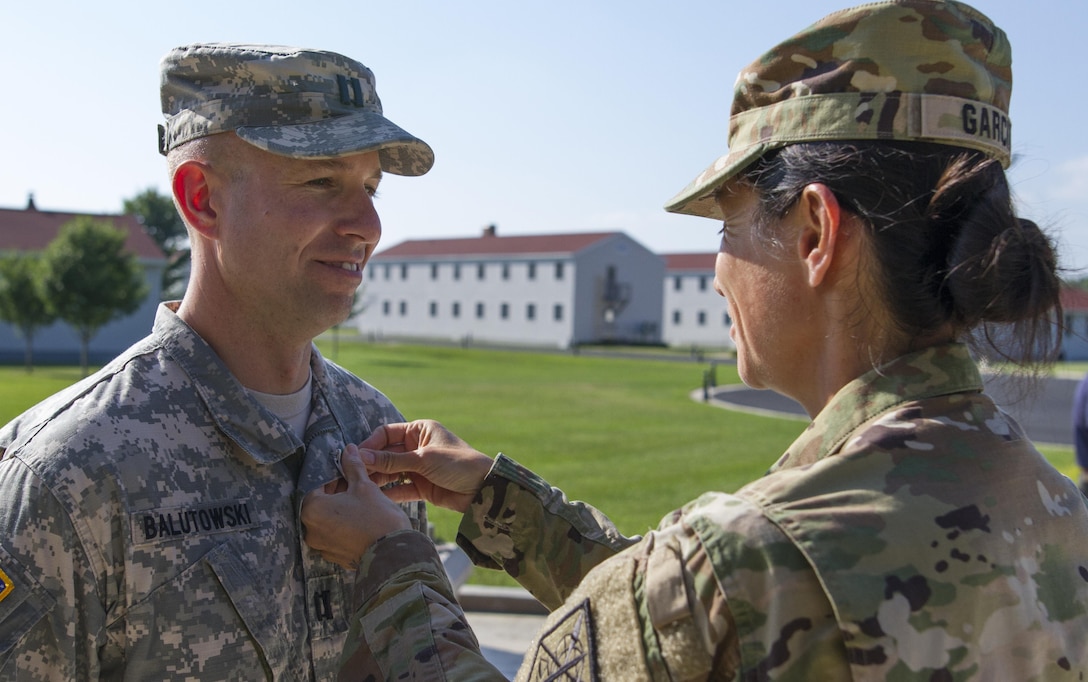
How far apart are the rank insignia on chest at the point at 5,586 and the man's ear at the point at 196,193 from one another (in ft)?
3.63

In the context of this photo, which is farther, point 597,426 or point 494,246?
point 494,246

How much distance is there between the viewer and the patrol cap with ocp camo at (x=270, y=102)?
2658 millimetres

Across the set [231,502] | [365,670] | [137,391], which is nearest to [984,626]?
[365,670]

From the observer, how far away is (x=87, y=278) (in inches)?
1406

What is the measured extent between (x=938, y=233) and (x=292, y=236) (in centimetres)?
179

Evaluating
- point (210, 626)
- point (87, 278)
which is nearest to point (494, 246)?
point (87, 278)

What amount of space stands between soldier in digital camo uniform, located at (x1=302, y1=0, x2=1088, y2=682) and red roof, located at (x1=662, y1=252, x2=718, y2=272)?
7499 centimetres

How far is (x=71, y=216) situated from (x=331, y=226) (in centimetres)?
5550

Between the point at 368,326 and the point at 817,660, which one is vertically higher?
the point at 817,660

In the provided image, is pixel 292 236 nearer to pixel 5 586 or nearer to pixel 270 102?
pixel 270 102

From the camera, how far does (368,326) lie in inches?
3238

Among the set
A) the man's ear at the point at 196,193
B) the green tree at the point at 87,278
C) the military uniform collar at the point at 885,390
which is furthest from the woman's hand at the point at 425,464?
the green tree at the point at 87,278

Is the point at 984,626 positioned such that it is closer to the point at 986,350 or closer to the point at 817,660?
the point at 817,660

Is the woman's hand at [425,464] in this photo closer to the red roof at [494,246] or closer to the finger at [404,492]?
the finger at [404,492]
